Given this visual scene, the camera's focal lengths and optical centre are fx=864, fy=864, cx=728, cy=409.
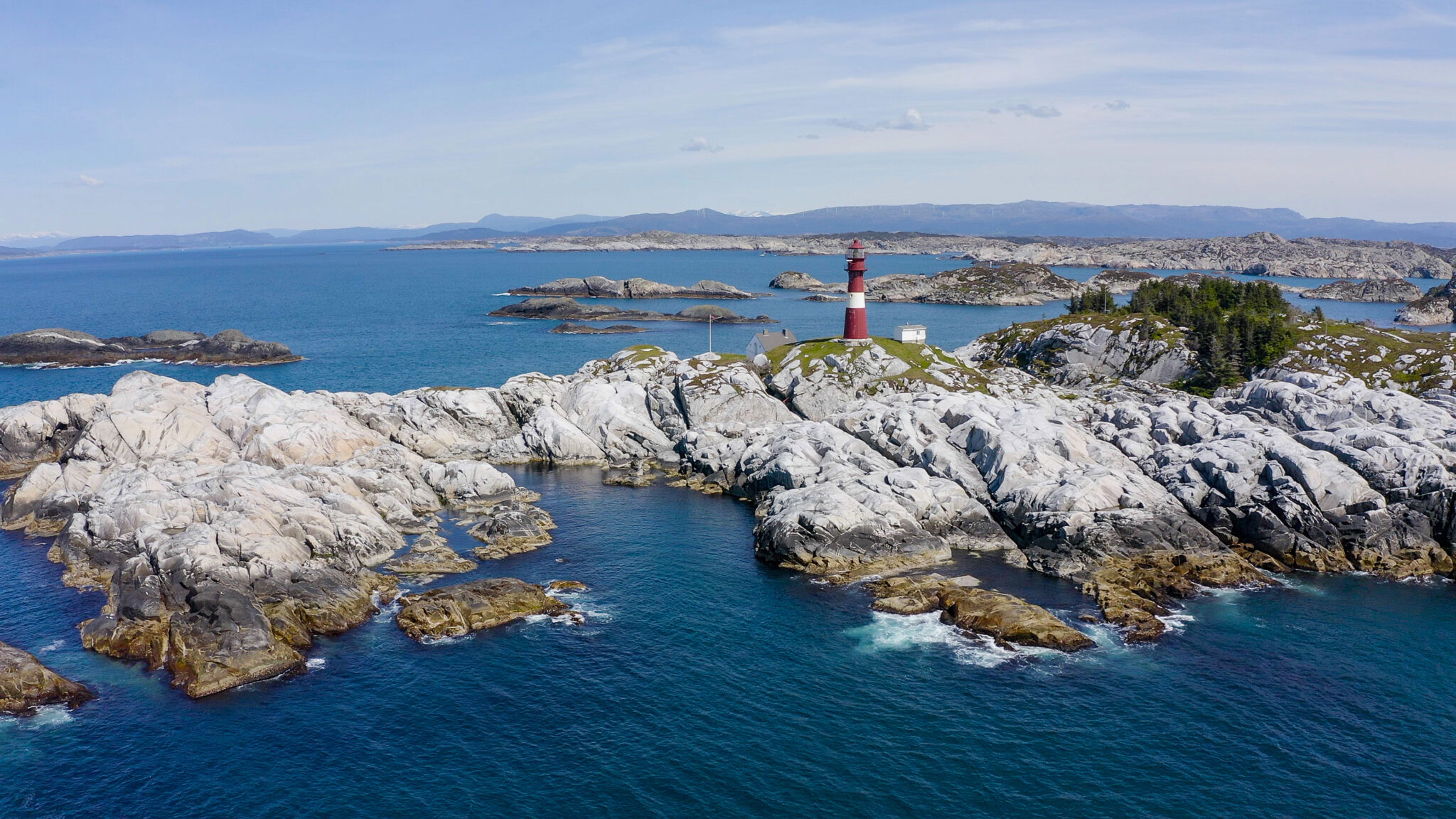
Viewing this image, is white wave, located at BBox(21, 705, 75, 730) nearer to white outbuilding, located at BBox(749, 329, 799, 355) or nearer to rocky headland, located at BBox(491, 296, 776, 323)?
white outbuilding, located at BBox(749, 329, 799, 355)

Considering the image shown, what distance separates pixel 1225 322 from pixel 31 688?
10980 cm

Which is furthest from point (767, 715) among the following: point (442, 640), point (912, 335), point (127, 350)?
point (127, 350)

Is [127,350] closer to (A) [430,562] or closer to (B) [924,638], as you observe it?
(A) [430,562]

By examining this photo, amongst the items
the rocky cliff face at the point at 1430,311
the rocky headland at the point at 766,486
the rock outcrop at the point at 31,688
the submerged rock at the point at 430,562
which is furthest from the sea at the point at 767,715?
the rocky cliff face at the point at 1430,311

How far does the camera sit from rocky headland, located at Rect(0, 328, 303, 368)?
122375 mm

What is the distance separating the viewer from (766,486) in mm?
62750

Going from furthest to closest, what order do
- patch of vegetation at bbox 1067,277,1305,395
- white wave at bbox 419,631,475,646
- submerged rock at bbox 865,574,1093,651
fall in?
patch of vegetation at bbox 1067,277,1305,395
white wave at bbox 419,631,475,646
submerged rock at bbox 865,574,1093,651

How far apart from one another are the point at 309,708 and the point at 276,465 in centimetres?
3336

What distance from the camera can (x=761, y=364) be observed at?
9100cm

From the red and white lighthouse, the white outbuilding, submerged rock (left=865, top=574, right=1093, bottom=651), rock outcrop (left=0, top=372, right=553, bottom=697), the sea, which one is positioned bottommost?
the sea

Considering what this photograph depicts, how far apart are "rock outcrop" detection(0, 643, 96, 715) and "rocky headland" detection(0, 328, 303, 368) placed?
314 ft

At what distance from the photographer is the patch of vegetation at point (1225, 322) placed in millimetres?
90188

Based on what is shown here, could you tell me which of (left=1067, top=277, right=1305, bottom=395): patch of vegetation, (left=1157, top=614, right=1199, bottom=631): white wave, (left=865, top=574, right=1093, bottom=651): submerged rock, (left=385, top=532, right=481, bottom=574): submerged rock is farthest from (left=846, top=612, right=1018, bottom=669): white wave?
(left=1067, top=277, right=1305, bottom=395): patch of vegetation

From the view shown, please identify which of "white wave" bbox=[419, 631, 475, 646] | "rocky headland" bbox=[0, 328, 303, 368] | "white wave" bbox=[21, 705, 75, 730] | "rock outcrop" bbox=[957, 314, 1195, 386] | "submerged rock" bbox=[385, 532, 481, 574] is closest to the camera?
"white wave" bbox=[21, 705, 75, 730]
